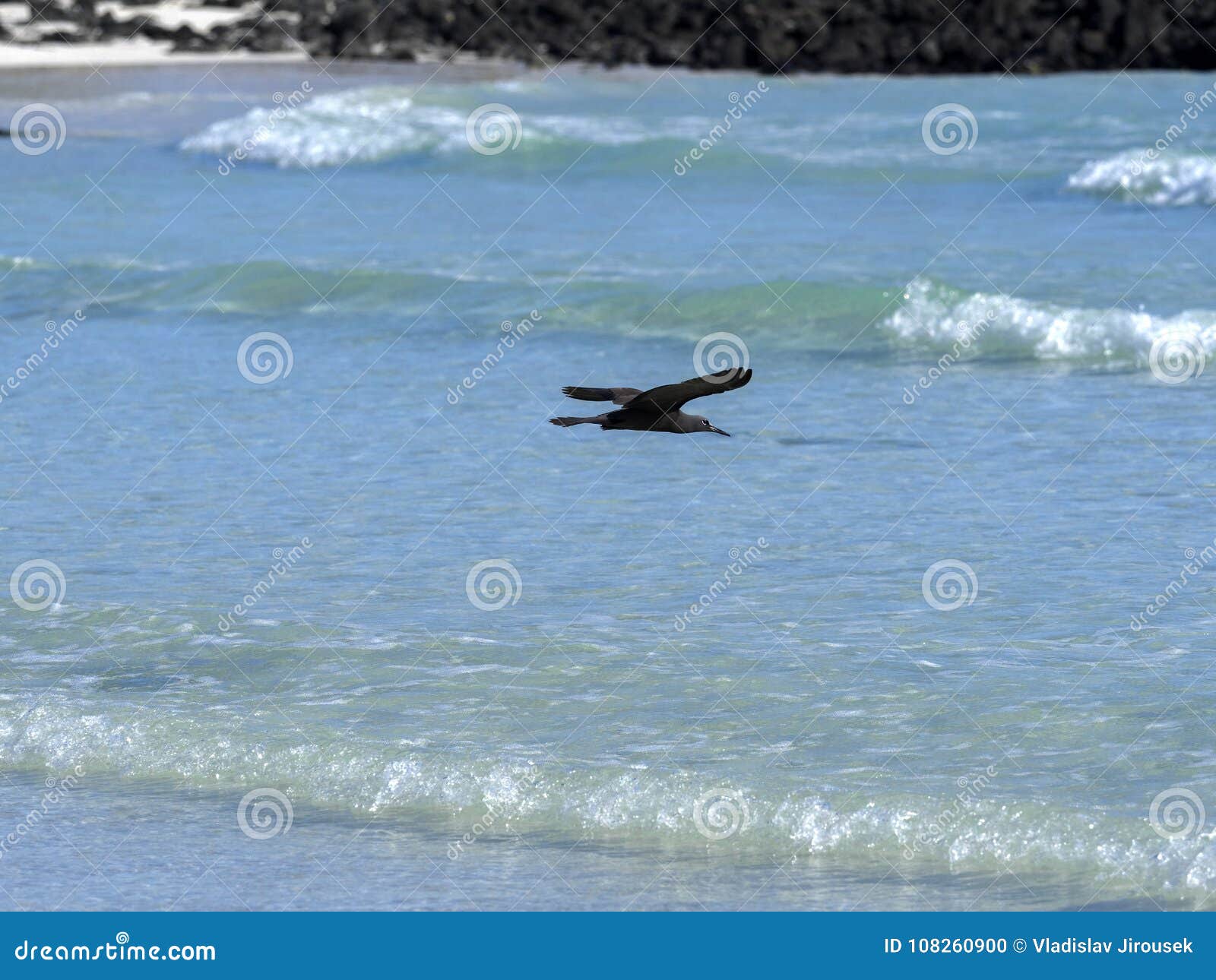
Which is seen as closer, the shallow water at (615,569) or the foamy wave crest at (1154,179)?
the shallow water at (615,569)

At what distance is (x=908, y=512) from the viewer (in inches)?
356

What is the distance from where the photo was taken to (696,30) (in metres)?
39.2

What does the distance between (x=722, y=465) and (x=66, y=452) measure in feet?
11.1

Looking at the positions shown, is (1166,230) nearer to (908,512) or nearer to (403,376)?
(403,376)

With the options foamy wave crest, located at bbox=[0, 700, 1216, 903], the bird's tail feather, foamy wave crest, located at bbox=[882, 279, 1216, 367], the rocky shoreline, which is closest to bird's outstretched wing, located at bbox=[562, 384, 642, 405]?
the bird's tail feather

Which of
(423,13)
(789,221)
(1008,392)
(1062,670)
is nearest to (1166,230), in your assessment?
(789,221)

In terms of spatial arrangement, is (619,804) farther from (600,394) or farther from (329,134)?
(329,134)

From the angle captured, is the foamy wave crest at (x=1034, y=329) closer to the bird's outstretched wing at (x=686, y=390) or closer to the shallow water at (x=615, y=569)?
the shallow water at (x=615, y=569)

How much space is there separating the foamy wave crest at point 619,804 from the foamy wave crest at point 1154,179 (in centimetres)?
1540

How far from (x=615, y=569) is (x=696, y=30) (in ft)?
106

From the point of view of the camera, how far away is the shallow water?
577 cm

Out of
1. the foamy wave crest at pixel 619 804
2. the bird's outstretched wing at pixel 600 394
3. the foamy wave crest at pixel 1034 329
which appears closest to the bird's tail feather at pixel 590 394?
the bird's outstretched wing at pixel 600 394

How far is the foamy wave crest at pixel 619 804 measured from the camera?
5.54 metres

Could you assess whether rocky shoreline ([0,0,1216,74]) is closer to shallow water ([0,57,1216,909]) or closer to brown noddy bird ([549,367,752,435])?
shallow water ([0,57,1216,909])
